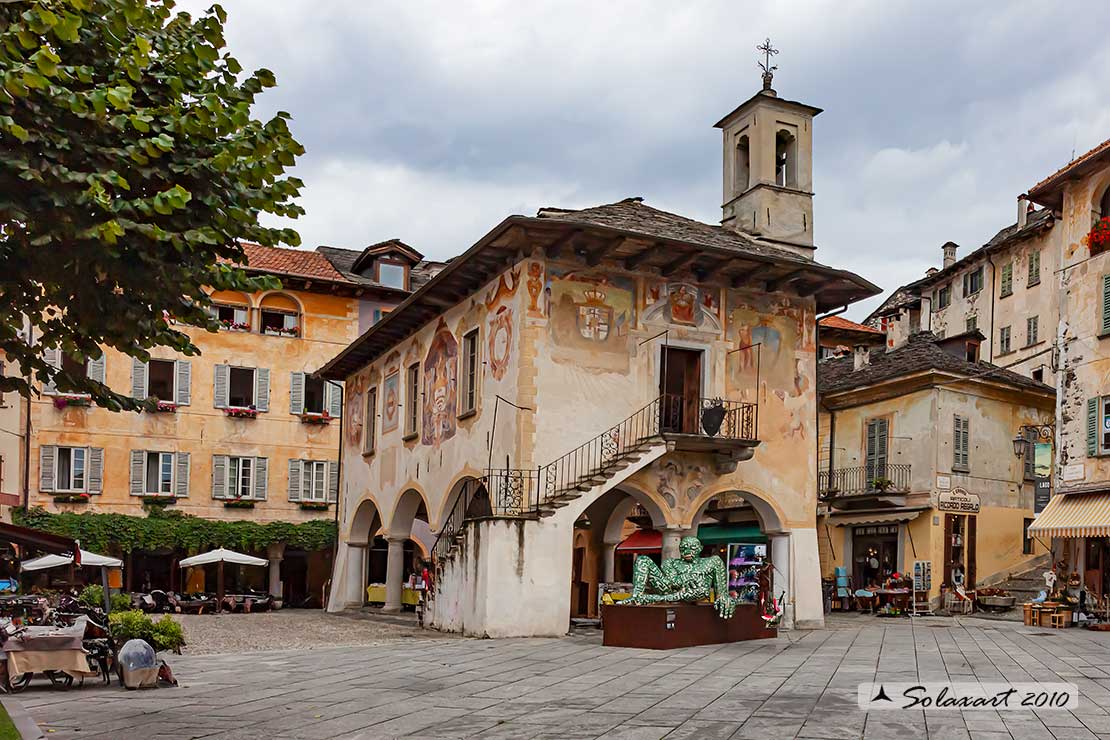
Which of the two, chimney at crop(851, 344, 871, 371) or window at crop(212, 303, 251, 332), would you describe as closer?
chimney at crop(851, 344, 871, 371)

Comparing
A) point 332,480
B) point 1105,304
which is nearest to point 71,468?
point 332,480

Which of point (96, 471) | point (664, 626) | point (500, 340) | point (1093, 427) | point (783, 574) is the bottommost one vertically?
point (664, 626)

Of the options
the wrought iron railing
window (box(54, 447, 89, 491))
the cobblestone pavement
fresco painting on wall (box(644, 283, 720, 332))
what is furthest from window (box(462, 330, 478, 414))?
window (box(54, 447, 89, 491))

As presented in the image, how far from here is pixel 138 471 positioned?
120 feet

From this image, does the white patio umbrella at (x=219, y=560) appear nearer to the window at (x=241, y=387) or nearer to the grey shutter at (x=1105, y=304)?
the window at (x=241, y=387)

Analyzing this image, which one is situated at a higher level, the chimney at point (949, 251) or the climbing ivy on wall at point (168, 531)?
the chimney at point (949, 251)

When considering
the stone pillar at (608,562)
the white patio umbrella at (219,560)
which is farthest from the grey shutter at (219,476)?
the stone pillar at (608,562)

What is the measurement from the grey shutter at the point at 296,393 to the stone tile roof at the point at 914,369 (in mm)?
17050

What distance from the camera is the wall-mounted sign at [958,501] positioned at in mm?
30906

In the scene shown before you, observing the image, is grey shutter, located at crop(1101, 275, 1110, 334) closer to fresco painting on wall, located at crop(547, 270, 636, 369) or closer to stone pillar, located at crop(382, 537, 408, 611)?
fresco painting on wall, located at crop(547, 270, 636, 369)

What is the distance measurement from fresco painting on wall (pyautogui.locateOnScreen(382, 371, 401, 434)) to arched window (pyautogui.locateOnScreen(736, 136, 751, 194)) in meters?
9.69

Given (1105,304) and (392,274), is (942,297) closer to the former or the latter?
(392,274)

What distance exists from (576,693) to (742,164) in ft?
59.8

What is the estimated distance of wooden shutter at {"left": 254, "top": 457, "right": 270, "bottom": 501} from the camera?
3838 centimetres
